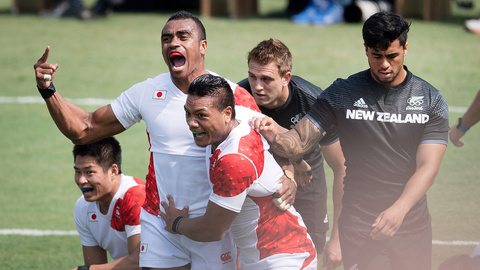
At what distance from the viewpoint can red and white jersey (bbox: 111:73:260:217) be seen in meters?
5.47

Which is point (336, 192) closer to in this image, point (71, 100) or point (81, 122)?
point (81, 122)

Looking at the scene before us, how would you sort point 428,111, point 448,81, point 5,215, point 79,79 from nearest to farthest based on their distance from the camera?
1. point 428,111
2. point 5,215
3. point 448,81
4. point 79,79

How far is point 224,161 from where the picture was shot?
4.72m

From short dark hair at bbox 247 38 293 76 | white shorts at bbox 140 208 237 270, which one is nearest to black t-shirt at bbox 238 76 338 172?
short dark hair at bbox 247 38 293 76

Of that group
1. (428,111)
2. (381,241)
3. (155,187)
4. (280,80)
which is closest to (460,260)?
(381,241)

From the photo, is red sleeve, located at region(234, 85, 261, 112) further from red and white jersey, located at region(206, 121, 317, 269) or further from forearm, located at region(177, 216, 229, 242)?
forearm, located at region(177, 216, 229, 242)

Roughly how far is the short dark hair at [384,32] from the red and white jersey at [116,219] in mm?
2610

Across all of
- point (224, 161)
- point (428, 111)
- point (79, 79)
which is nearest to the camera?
point (224, 161)

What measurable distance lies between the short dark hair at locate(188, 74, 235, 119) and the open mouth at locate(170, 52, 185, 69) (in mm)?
745

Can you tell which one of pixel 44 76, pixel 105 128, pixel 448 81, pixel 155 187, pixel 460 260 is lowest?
pixel 448 81

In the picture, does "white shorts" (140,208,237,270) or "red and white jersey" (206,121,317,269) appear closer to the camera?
"red and white jersey" (206,121,317,269)

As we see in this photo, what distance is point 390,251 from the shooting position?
18.2 ft

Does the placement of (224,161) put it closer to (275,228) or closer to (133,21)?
(275,228)

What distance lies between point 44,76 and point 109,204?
5.50 ft
